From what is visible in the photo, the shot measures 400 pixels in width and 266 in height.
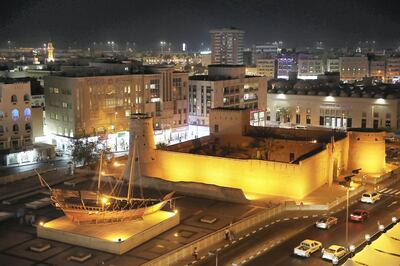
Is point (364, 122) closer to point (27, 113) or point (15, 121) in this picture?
point (27, 113)

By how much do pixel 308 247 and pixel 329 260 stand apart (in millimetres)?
1176

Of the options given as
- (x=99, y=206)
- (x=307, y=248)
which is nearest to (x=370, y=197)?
(x=307, y=248)

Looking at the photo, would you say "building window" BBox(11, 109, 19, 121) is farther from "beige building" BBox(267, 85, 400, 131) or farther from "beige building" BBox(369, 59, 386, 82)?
"beige building" BBox(369, 59, 386, 82)

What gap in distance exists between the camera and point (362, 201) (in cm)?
3391

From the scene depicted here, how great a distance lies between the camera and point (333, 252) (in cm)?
2409

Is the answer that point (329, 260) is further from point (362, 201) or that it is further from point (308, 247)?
→ point (362, 201)

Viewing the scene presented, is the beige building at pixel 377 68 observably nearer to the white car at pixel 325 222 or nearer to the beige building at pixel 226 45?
the beige building at pixel 226 45

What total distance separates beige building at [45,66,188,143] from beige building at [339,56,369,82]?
8240 centimetres

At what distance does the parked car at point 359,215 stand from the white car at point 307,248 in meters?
5.12

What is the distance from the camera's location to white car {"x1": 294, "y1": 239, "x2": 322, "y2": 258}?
80.9 feet

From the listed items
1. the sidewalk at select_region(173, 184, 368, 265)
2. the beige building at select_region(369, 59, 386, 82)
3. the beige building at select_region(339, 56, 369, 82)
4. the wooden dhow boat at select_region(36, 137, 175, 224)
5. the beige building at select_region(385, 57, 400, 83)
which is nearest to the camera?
the sidewalk at select_region(173, 184, 368, 265)

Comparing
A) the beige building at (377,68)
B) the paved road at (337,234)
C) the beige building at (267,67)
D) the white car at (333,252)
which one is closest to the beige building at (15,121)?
the paved road at (337,234)

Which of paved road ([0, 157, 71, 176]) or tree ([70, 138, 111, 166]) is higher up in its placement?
tree ([70, 138, 111, 166])

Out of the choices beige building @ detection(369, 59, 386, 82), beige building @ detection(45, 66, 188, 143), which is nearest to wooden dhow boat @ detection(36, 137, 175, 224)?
beige building @ detection(45, 66, 188, 143)
